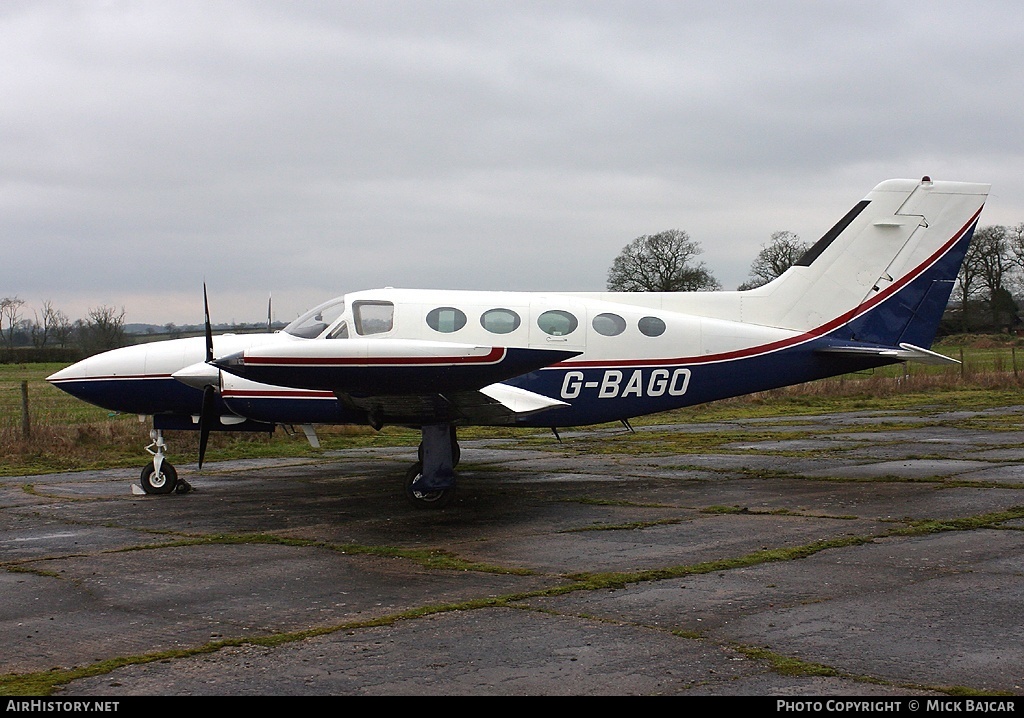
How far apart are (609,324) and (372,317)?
330cm

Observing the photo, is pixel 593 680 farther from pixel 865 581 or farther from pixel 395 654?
pixel 865 581

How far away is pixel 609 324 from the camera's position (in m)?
13.4

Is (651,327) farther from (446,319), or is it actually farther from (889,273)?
(889,273)

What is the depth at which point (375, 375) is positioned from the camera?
10.0 m

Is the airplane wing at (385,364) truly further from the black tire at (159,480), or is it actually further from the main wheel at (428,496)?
the black tire at (159,480)

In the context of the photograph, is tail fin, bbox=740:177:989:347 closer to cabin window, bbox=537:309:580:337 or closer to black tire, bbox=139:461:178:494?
cabin window, bbox=537:309:580:337

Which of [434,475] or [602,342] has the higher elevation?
[602,342]

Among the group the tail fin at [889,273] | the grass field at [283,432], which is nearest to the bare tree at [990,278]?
the grass field at [283,432]

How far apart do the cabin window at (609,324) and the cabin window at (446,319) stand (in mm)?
1882

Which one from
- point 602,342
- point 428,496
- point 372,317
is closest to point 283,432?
point 372,317

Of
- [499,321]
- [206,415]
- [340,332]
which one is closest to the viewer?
[206,415]

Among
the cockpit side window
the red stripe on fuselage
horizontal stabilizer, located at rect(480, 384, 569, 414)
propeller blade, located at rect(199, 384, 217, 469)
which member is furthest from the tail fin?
propeller blade, located at rect(199, 384, 217, 469)

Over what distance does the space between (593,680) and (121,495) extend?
392 inches

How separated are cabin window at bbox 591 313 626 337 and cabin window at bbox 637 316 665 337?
266mm
